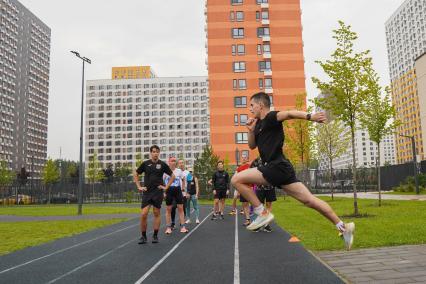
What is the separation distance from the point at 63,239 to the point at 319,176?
32.1 m

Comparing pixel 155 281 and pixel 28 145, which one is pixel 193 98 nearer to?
pixel 28 145

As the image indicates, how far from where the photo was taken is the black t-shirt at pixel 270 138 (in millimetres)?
4973

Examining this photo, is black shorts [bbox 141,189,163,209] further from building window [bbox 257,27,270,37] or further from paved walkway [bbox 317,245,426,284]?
building window [bbox 257,27,270,37]

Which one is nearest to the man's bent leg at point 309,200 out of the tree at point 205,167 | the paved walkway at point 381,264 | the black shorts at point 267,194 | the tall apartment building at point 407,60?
the paved walkway at point 381,264

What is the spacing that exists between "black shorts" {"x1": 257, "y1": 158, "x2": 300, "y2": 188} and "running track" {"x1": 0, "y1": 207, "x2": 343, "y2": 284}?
4.25ft

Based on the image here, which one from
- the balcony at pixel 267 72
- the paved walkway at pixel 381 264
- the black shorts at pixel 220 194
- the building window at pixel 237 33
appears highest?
the building window at pixel 237 33

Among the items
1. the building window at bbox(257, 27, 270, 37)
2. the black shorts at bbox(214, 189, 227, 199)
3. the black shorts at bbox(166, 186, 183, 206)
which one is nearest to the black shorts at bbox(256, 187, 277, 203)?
the black shorts at bbox(166, 186, 183, 206)

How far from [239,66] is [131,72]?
114 meters

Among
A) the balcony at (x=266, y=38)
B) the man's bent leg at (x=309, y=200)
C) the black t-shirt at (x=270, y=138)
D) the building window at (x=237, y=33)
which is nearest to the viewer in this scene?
the man's bent leg at (x=309, y=200)

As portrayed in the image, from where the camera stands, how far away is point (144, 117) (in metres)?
126

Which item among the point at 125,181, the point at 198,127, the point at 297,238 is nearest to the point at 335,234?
the point at 297,238

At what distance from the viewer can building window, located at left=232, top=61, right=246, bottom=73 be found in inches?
2087

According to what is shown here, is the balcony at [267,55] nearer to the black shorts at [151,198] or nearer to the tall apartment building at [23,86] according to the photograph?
the black shorts at [151,198]

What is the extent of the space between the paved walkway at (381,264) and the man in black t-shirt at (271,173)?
0.45 m
